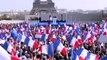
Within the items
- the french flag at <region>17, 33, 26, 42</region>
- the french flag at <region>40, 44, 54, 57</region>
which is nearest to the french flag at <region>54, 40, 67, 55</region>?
the french flag at <region>40, 44, 54, 57</region>

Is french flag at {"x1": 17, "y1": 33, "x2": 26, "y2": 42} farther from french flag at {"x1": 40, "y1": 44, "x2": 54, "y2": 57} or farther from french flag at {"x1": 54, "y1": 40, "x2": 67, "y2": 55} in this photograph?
french flag at {"x1": 40, "y1": 44, "x2": 54, "y2": 57}

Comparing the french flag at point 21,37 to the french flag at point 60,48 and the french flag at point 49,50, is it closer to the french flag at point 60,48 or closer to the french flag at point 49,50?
the french flag at point 60,48

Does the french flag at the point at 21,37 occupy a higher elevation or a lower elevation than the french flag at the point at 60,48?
lower

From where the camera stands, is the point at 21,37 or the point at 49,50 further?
Answer: the point at 21,37

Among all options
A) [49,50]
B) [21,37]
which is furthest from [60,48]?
[21,37]

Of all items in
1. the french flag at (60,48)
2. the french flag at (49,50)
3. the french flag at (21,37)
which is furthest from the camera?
the french flag at (21,37)

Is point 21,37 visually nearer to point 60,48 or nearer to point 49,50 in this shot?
point 60,48

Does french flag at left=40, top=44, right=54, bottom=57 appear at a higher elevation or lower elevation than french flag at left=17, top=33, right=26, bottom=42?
higher

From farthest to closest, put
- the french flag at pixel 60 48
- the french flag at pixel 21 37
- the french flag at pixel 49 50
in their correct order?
1. the french flag at pixel 21 37
2. the french flag at pixel 60 48
3. the french flag at pixel 49 50

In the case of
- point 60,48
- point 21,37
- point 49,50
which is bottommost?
point 21,37

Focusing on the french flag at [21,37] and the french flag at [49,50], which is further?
the french flag at [21,37]

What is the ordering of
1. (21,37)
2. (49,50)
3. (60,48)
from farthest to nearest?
(21,37) → (60,48) → (49,50)

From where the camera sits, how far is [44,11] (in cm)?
13200

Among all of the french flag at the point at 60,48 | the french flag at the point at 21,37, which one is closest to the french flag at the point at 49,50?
the french flag at the point at 60,48
